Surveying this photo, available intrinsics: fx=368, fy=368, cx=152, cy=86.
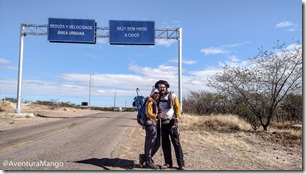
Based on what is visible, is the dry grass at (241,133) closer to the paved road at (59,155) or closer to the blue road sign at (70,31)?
the paved road at (59,155)

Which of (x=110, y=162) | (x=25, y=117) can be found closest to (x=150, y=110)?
(x=110, y=162)

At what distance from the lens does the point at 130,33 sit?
91.0 feet

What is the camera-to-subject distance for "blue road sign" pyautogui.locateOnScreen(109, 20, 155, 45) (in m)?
27.7

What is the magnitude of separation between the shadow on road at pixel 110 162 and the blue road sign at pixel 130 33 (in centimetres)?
1931

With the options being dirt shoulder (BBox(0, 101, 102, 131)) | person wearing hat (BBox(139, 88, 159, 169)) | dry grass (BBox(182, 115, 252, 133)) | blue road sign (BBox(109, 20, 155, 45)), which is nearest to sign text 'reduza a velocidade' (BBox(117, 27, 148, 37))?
blue road sign (BBox(109, 20, 155, 45))

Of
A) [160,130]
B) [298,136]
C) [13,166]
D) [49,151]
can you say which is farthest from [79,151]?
[298,136]

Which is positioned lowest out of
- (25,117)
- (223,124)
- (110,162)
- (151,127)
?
(110,162)

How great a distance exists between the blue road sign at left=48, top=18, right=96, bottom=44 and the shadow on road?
19.6 metres

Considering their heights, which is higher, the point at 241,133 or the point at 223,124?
the point at 223,124

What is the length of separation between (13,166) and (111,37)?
20.5 metres

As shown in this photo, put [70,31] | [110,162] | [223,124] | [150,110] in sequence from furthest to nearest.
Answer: [70,31]
[223,124]
[110,162]
[150,110]

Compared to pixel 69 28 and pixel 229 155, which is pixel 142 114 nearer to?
pixel 229 155

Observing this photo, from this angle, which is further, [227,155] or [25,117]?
[25,117]

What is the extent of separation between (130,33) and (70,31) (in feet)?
14.7
